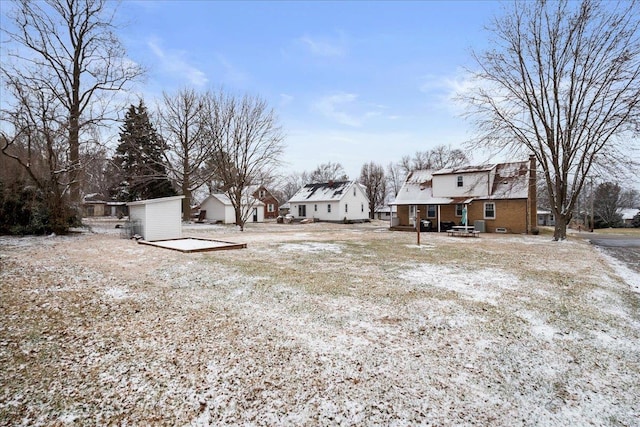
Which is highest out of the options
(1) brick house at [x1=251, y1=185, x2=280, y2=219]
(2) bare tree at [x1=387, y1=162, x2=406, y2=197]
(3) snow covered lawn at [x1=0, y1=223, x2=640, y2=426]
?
(2) bare tree at [x1=387, y1=162, x2=406, y2=197]

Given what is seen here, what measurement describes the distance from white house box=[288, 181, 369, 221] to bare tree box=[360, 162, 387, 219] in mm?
13879

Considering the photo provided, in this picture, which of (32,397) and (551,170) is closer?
(32,397)

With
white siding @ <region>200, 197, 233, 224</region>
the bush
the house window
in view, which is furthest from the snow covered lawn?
white siding @ <region>200, 197, 233, 224</region>

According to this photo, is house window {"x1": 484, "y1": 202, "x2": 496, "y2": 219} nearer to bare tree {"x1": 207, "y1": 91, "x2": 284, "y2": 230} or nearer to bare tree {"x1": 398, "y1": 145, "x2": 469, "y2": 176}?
bare tree {"x1": 207, "y1": 91, "x2": 284, "y2": 230}

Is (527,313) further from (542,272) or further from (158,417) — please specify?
(158,417)

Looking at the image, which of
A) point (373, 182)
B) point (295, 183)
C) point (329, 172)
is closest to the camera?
point (373, 182)

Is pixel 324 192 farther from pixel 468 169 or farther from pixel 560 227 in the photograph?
pixel 560 227

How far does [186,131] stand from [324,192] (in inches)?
704

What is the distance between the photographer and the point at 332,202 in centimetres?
3891

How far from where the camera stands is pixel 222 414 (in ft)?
10.6

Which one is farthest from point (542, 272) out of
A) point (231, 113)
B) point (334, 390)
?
point (231, 113)

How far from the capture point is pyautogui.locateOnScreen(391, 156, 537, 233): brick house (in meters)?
23.2

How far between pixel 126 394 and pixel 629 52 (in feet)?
77.4

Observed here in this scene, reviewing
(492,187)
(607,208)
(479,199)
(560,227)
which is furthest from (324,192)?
(607,208)
